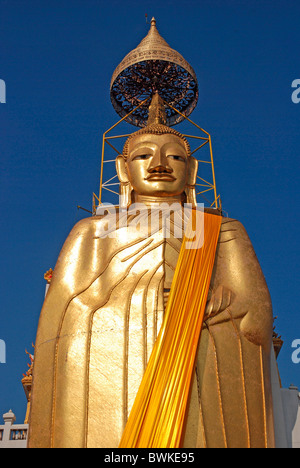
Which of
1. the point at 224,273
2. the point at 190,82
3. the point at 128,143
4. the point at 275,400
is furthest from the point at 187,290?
the point at 190,82

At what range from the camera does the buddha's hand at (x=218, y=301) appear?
18.3 feet

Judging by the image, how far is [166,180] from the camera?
6719 mm

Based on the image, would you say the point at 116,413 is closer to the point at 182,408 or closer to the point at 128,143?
the point at 182,408

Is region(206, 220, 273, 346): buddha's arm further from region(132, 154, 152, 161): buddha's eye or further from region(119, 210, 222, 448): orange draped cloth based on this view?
region(132, 154, 152, 161): buddha's eye

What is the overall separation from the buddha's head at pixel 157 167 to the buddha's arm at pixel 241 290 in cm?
88

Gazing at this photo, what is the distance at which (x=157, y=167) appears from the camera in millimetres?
6652

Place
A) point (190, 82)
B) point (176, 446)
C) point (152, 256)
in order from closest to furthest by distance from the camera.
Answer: point (176, 446)
point (152, 256)
point (190, 82)

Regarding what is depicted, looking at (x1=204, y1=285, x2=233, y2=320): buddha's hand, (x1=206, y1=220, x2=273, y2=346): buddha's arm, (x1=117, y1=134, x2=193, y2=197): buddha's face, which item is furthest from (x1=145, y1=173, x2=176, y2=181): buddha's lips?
(x1=204, y1=285, x2=233, y2=320): buddha's hand

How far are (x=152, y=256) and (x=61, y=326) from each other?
1.13 meters

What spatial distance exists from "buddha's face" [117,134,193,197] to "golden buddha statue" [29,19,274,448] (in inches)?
15.5

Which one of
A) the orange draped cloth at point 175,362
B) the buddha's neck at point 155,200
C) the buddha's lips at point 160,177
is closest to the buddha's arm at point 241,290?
the orange draped cloth at point 175,362

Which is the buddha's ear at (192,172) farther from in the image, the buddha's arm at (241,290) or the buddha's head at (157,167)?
the buddha's arm at (241,290)

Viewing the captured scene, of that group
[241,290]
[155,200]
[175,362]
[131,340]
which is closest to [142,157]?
[155,200]

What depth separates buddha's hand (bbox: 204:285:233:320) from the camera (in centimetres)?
558
